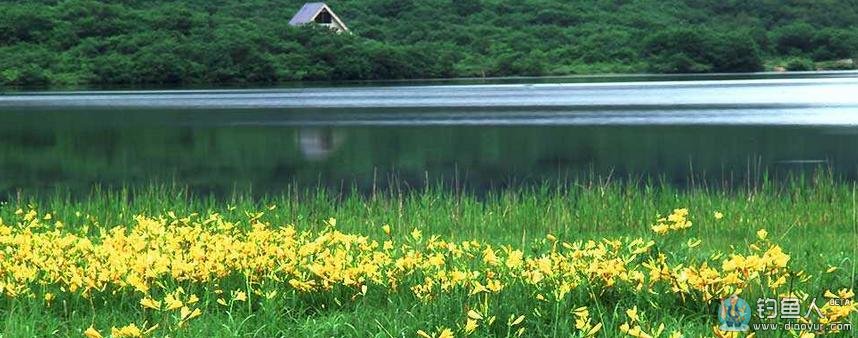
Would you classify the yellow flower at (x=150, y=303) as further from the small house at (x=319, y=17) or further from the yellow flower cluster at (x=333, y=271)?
the small house at (x=319, y=17)

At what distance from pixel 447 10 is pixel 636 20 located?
2332 cm

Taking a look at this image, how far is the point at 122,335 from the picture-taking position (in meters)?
6.09

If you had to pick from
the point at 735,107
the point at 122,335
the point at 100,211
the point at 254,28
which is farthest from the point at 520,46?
the point at 122,335

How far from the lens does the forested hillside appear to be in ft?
366

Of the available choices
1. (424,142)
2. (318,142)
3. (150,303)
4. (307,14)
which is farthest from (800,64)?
(150,303)

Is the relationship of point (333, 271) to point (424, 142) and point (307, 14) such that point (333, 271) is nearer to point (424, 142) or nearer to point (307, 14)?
point (424, 142)

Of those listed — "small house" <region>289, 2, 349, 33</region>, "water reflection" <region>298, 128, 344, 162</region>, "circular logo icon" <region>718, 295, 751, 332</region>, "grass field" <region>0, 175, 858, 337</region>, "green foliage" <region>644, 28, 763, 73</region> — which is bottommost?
"green foliage" <region>644, 28, 763, 73</region>

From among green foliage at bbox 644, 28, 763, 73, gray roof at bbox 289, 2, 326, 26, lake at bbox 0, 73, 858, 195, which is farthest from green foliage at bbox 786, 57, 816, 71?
lake at bbox 0, 73, 858, 195

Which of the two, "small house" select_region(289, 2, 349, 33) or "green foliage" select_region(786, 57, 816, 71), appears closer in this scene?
"small house" select_region(289, 2, 349, 33)

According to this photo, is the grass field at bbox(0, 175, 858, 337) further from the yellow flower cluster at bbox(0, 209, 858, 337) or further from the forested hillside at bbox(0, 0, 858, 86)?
the forested hillside at bbox(0, 0, 858, 86)

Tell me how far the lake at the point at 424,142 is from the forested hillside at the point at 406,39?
49790 mm

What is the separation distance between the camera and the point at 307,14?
132500 mm

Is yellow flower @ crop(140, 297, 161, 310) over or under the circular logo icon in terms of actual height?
over

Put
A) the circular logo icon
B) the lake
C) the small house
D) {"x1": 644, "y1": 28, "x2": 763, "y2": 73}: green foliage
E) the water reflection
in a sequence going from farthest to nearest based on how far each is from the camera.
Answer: the small house → {"x1": 644, "y1": 28, "x2": 763, "y2": 73}: green foliage → the water reflection → the lake → the circular logo icon
